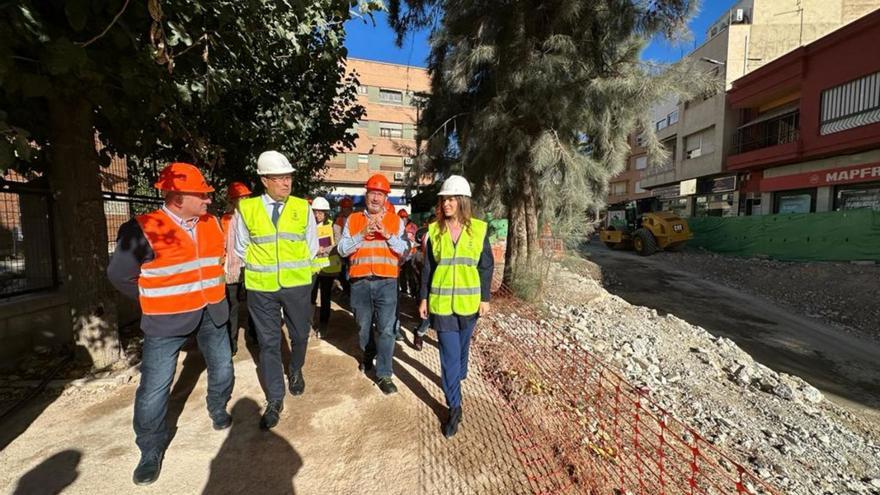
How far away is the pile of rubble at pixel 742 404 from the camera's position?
348 centimetres

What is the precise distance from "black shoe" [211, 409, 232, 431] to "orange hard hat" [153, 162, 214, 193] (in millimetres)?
1576

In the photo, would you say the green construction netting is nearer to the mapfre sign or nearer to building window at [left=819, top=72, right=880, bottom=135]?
the mapfre sign

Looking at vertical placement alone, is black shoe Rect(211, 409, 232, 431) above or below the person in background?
below

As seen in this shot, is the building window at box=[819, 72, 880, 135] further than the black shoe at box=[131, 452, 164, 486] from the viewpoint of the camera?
Yes

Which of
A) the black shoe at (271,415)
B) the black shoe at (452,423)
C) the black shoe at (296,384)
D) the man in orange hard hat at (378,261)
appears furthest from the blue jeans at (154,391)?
the black shoe at (452,423)

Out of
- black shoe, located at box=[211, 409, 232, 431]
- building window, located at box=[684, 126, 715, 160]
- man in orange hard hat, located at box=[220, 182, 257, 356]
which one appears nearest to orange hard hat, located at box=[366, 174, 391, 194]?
man in orange hard hat, located at box=[220, 182, 257, 356]

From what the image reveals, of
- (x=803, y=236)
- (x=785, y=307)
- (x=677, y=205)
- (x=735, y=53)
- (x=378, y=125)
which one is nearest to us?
(x=785, y=307)

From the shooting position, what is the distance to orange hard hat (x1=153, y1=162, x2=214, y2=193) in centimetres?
235

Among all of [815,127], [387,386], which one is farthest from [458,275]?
[815,127]

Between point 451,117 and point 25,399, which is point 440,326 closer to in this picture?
point 25,399

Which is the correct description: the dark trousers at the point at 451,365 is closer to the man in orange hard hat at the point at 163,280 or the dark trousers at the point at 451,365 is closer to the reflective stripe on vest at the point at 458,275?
the reflective stripe on vest at the point at 458,275

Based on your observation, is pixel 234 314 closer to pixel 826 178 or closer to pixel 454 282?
pixel 454 282

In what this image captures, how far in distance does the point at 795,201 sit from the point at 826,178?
1874 mm

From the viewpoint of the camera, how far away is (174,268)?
7.68 feet
